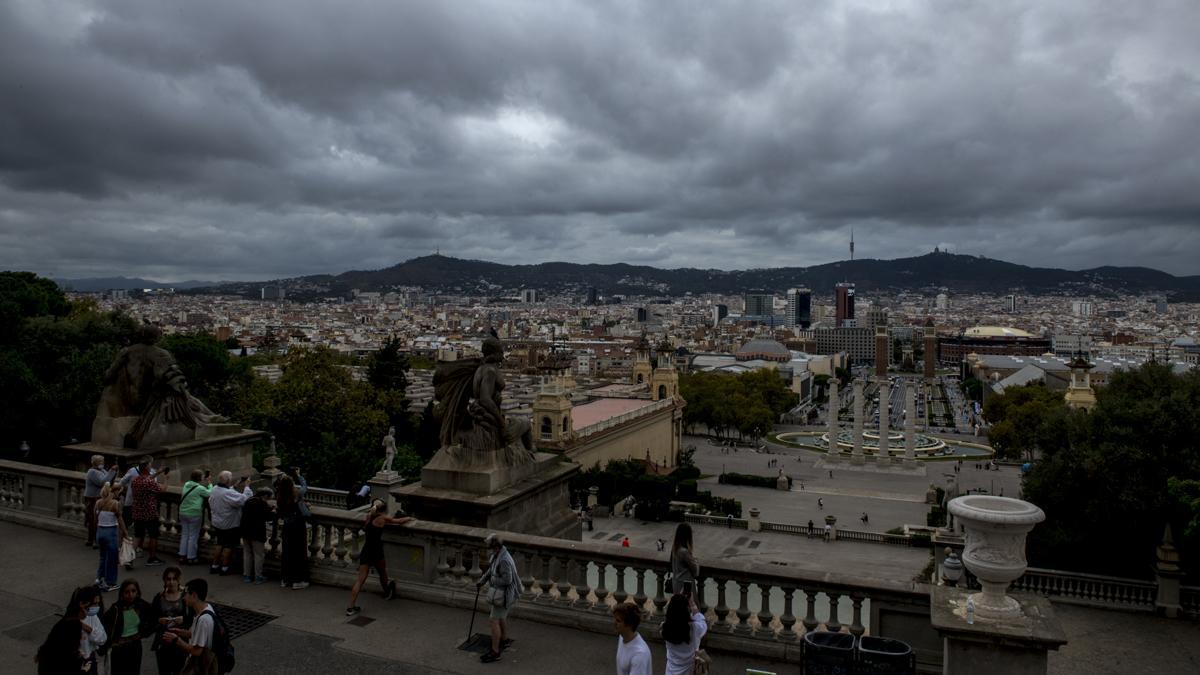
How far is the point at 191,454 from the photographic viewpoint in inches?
409

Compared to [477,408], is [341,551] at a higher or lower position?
lower

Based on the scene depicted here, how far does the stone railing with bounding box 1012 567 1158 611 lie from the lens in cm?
1248

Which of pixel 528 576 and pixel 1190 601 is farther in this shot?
pixel 1190 601

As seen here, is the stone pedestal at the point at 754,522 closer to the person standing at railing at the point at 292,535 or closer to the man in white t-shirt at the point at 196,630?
the person standing at railing at the point at 292,535

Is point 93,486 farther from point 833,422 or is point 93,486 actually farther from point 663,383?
point 833,422

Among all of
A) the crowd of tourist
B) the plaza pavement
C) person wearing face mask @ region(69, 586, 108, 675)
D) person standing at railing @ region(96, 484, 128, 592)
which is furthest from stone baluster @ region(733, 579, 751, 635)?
A: person standing at railing @ region(96, 484, 128, 592)

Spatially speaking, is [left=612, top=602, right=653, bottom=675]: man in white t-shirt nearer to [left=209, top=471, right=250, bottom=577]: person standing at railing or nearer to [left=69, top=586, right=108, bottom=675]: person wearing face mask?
[left=69, top=586, right=108, bottom=675]: person wearing face mask

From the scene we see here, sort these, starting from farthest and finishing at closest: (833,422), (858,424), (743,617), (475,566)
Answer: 1. (858,424)
2. (833,422)
3. (475,566)
4. (743,617)

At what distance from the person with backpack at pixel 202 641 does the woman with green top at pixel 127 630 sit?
309 millimetres


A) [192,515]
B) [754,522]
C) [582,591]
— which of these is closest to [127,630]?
[192,515]

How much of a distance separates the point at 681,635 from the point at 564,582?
2.00m

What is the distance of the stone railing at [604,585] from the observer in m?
5.79

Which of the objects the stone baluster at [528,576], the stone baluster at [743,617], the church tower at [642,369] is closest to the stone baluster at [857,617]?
the stone baluster at [743,617]

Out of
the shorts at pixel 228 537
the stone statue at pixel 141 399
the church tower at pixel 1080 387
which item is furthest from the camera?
the church tower at pixel 1080 387
